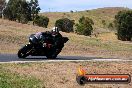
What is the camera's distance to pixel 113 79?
12.5 meters

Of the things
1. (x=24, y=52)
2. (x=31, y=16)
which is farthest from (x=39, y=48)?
(x=31, y=16)

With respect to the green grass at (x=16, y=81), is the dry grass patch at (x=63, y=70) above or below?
below

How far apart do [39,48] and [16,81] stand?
849cm

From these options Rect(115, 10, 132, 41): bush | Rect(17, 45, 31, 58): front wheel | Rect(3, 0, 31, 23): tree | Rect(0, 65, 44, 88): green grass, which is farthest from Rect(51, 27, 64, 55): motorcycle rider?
Rect(3, 0, 31, 23): tree

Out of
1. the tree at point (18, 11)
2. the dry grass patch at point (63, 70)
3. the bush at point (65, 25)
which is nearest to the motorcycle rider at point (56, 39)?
the dry grass patch at point (63, 70)

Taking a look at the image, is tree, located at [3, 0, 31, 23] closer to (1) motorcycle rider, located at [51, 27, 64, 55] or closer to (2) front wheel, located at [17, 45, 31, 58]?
(1) motorcycle rider, located at [51, 27, 64, 55]

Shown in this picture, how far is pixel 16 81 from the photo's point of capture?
57.5ft

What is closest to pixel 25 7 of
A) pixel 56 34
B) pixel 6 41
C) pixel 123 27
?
pixel 123 27

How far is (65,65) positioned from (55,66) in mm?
711

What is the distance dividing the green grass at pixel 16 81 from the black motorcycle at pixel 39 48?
20.0 ft

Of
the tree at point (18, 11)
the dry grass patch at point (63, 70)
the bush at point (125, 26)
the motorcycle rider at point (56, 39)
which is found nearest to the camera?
the dry grass patch at point (63, 70)

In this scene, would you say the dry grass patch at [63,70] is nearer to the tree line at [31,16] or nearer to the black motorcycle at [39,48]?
the black motorcycle at [39,48]

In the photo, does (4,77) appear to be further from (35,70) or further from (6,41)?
(6,41)

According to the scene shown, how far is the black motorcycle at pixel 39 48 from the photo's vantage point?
2555 cm
